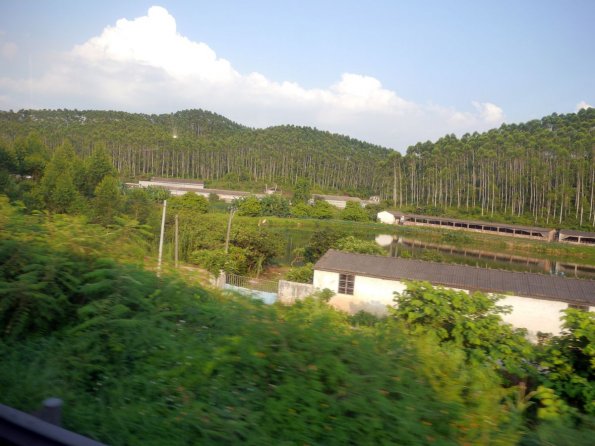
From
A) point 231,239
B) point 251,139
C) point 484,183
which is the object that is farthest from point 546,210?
point 251,139

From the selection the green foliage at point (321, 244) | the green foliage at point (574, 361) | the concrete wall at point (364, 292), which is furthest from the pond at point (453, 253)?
the green foliage at point (574, 361)

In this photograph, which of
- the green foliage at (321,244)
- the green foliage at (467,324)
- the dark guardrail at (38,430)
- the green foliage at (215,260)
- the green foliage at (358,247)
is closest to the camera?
the dark guardrail at (38,430)

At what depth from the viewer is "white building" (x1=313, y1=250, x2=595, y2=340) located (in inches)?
609

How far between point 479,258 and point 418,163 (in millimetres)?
44680

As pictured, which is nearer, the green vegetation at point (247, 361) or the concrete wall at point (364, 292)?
the green vegetation at point (247, 361)

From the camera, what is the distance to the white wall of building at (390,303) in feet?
50.6

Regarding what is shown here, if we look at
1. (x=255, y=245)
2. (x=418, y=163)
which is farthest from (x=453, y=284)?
(x=418, y=163)

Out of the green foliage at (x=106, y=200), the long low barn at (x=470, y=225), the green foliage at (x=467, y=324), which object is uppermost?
the green foliage at (x=106, y=200)

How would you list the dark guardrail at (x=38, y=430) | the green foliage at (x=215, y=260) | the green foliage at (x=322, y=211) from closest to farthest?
the dark guardrail at (x=38, y=430) < the green foliage at (x=215, y=260) < the green foliage at (x=322, y=211)

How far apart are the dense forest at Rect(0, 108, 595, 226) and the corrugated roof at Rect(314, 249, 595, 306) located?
34.8 meters

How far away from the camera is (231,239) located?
1014 inches

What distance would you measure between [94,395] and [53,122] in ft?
202

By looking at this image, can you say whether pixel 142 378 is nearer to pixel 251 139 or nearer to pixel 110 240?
pixel 110 240

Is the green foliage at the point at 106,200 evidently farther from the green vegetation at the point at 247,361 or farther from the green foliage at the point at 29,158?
the green vegetation at the point at 247,361
